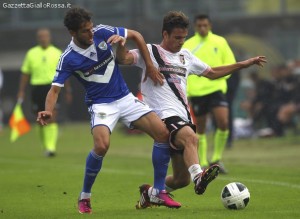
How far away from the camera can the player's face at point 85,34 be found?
31.3 ft

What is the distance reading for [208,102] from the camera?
1489 centimetres

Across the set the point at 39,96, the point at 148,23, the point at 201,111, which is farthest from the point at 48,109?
the point at 148,23

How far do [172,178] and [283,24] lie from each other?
78.6 feet

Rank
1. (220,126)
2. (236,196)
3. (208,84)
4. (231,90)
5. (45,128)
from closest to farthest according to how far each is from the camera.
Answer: (236,196)
(220,126)
(208,84)
(45,128)
(231,90)

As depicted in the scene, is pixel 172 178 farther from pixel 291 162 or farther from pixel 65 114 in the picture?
pixel 65 114

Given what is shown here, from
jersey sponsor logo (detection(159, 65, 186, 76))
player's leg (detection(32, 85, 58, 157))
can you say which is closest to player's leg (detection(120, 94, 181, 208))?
jersey sponsor logo (detection(159, 65, 186, 76))

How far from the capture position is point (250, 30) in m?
33.4

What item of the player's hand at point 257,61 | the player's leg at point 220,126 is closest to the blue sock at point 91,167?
the player's hand at point 257,61

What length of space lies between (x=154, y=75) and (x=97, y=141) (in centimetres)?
96

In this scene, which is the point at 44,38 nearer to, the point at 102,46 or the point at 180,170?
the point at 102,46

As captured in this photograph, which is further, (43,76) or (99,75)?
(43,76)

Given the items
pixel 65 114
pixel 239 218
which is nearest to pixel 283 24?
pixel 65 114

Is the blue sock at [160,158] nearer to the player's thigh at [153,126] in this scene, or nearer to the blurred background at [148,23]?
the player's thigh at [153,126]

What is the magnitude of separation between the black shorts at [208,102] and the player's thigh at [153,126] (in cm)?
500
